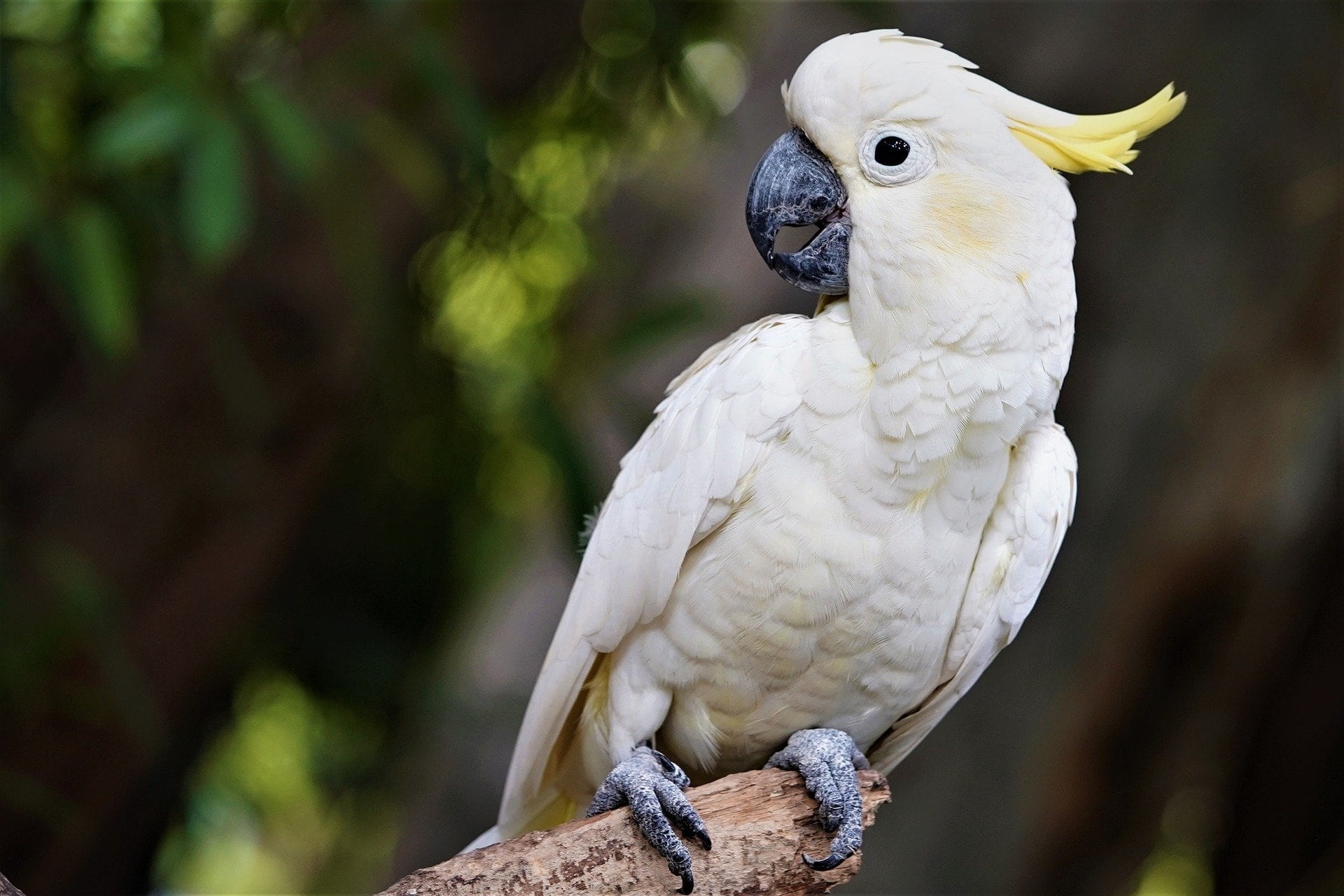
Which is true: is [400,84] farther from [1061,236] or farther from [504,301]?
[1061,236]

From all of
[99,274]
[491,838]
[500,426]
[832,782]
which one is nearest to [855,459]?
[832,782]

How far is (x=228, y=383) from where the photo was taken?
6.87 ft

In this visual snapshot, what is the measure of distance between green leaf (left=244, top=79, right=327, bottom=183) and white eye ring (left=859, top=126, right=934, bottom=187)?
0.88 meters

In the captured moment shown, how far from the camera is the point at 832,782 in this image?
1.15 m

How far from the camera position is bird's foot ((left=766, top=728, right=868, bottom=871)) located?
114 cm

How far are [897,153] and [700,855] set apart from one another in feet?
2.17

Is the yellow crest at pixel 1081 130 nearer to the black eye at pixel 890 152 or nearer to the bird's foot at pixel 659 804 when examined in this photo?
the black eye at pixel 890 152

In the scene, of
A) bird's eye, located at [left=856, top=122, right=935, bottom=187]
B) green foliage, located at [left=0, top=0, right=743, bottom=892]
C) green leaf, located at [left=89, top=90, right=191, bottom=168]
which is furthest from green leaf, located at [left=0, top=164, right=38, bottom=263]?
bird's eye, located at [left=856, top=122, right=935, bottom=187]

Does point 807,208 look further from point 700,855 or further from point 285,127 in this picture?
point 285,127

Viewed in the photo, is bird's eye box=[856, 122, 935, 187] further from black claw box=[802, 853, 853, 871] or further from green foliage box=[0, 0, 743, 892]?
green foliage box=[0, 0, 743, 892]

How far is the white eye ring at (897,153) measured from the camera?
1077 millimetres

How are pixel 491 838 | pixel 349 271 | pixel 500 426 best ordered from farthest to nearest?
pixel 500 426, pixel 349 271, pixel 491 838

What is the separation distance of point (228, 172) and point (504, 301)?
40.5 inches

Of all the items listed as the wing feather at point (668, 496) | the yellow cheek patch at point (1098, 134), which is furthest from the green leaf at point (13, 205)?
the yellow cheek patch at point (1098, 134)
